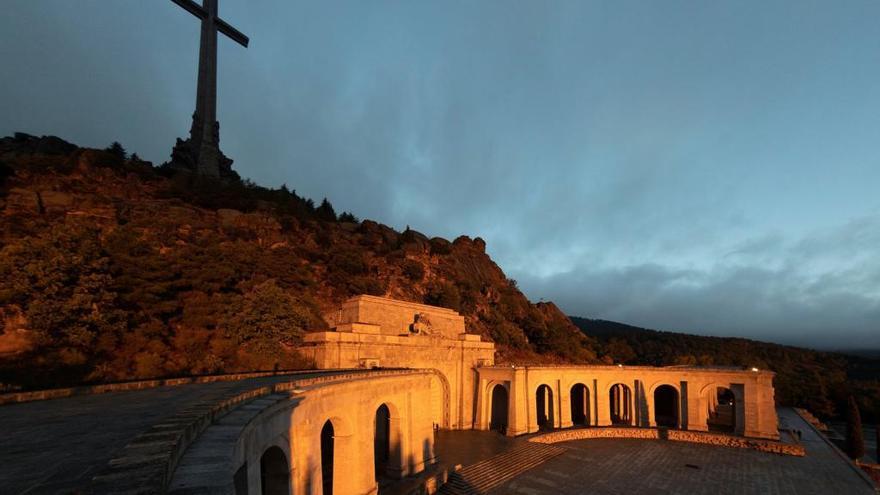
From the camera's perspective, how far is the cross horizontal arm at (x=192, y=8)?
44812mm

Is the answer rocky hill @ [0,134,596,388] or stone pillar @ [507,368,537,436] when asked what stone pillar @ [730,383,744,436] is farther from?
rocky hill @ [0,134,596,388]

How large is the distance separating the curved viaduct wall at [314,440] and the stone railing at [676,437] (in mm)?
12687

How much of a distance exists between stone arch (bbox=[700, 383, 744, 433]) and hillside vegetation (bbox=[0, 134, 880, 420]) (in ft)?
33.3

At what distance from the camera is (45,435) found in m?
6.84

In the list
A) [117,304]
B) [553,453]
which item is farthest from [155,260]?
[553,453]

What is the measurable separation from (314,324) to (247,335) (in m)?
5.82

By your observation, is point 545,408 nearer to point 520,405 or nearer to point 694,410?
point 520,405

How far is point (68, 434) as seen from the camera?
6.85 m

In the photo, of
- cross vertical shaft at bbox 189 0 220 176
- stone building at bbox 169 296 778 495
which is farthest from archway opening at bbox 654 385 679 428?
cross vertical shaft at bbox 189 0 220 176

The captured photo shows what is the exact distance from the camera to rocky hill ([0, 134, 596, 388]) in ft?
69.3

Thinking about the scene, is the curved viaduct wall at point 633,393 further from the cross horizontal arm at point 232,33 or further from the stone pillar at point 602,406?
the cross horizontal arm at point 232,33

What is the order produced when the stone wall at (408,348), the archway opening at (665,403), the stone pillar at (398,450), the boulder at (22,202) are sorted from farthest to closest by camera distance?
the archway opening at (665,403)
the boulder at (22,202)
the stone wall at (408,348)
the stone pillar at (398,450)

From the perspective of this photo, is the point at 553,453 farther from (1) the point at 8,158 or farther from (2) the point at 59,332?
(1) the point at 8,158

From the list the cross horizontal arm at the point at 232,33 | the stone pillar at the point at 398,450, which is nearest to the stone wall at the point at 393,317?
the stone pillar at the point at 398,450
